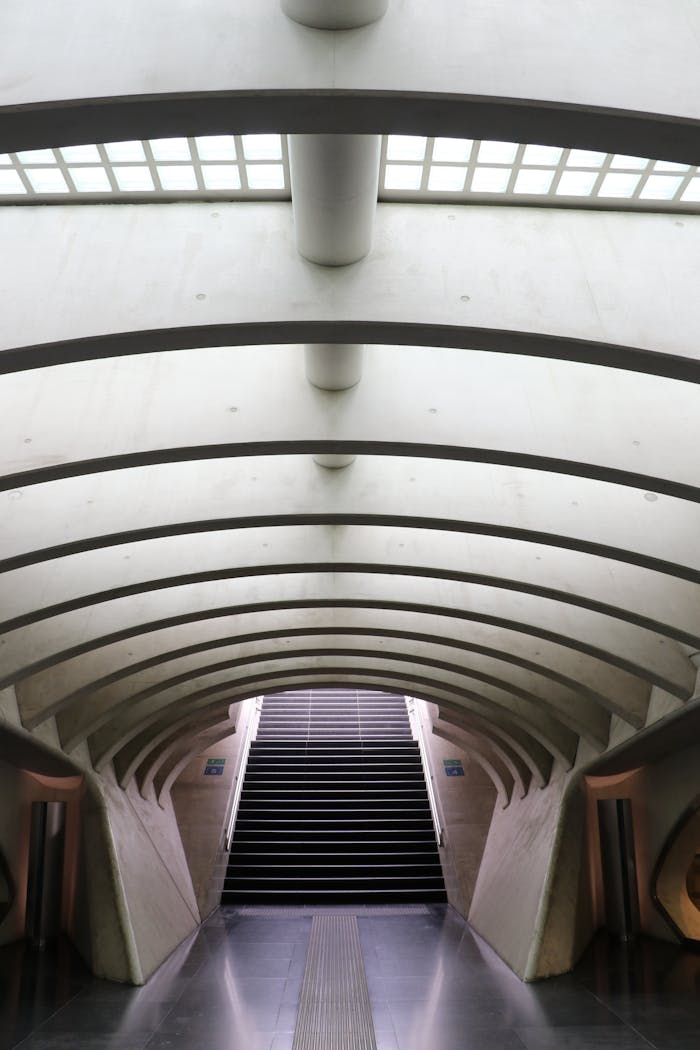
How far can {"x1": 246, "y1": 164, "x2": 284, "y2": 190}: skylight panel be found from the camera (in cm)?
595

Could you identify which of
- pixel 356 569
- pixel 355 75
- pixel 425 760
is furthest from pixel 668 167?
pixel 425 760

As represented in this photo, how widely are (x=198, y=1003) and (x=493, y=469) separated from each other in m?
11.1

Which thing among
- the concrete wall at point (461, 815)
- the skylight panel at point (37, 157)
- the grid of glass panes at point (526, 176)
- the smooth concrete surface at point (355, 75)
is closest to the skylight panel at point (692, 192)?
the grid of glass panes at point (526, 176)

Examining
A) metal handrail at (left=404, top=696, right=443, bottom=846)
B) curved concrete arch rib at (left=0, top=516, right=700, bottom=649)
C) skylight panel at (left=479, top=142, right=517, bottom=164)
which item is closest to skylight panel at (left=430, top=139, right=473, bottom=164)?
skylight panel at (left=479, top=142, right=517, bottom=164)

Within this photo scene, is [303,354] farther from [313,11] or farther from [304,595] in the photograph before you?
[304,595]

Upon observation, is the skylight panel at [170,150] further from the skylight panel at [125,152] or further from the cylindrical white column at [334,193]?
the cylindrical white column at [334,193]

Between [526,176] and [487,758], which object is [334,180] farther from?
[487,758]

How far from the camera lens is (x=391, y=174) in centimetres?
606

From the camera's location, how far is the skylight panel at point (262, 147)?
18.5ft

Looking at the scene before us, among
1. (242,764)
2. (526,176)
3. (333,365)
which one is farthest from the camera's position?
(242,764)

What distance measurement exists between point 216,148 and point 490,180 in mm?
2125

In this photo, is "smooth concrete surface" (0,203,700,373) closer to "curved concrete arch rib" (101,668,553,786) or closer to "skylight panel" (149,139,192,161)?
"skylight panel" (149,139,192,161)

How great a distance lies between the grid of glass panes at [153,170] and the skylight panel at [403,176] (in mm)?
802

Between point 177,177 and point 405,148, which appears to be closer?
point 405,148
